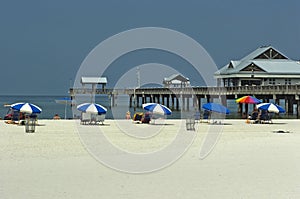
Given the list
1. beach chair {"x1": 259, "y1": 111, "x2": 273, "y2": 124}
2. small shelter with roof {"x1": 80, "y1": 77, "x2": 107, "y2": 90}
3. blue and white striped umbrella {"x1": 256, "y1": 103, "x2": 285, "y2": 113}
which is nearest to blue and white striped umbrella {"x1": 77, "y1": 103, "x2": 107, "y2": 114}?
blue and white striped umbrella {"x1": 256, "y1": 103, "x2": 285, "y2": 113}

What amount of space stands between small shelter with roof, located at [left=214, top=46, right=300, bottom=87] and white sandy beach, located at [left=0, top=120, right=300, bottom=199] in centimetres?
4011

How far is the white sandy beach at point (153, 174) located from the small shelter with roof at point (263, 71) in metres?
40.1

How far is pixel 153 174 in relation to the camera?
9.80m

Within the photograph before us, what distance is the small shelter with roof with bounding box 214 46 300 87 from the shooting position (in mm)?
54094

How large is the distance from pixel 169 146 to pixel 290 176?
5859 millimetres

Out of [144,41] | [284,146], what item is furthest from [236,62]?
[284,146]

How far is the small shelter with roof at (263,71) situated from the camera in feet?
177

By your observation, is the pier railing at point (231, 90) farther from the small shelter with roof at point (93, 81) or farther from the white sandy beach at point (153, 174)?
the white sandy beach at point (153, 174)

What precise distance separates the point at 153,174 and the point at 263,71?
4622 cm

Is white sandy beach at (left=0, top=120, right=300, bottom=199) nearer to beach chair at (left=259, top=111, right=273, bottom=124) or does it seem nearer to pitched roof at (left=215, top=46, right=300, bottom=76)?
beach chair at (left=259, top=111, right=273, bottom=124)

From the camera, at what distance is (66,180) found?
8.80m

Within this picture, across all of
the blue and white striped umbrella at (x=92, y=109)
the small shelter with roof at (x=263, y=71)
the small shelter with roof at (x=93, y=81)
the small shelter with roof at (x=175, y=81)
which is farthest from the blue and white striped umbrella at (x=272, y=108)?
the small shelter with roof at (x=93, y=81)

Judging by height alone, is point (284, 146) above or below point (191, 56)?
below

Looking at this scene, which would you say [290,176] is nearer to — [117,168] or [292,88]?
[117,168]
